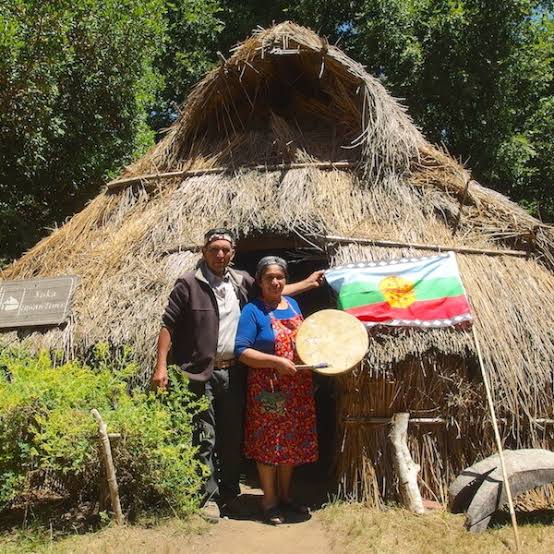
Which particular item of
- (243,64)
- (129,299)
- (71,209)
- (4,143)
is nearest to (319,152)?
(243,64)

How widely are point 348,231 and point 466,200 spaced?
120cm

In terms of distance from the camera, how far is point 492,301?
14.6 ft

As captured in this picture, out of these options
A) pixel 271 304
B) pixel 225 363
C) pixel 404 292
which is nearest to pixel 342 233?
pixel 404 292

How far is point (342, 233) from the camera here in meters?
4.69

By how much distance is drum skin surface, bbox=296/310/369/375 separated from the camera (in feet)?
11.9

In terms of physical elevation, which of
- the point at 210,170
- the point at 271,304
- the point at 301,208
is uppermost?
A: the point at 210,170

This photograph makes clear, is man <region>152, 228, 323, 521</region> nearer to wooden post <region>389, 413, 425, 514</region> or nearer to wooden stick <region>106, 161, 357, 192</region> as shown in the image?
wooden post <region>389, 413, 425, 514</region>

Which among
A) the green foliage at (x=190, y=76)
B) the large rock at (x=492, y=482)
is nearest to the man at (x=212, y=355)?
the large rock at (x=492, y=482)

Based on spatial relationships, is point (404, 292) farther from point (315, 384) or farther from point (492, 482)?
point (492, 482)

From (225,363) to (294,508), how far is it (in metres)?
1.06

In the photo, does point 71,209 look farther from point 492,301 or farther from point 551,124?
point 551,124

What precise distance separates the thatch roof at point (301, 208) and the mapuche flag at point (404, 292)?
0.48 feet

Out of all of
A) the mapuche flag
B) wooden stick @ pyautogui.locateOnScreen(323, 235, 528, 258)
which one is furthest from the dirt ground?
wooden stick @ pyautogui.locateOnScreen(323, 235, 528, 258)

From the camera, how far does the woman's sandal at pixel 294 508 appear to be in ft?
12.7
